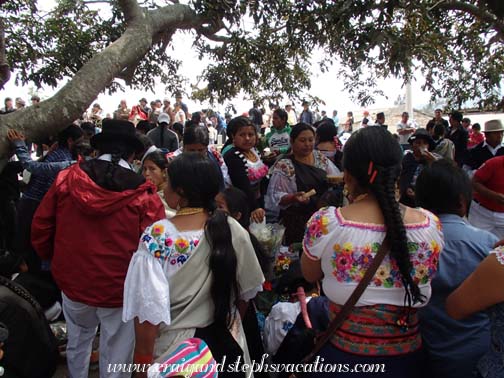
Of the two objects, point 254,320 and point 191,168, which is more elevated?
point 191,168

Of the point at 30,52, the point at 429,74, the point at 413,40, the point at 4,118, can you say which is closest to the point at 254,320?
the point at 4,118

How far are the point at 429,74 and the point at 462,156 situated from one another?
2.75 m

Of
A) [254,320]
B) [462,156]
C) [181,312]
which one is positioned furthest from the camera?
[462,156]

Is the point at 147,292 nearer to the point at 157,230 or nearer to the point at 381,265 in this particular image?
the point at 157,230

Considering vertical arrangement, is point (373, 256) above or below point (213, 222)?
below

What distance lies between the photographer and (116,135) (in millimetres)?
2787

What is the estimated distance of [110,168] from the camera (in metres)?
2.61

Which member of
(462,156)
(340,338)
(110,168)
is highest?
(110,168)

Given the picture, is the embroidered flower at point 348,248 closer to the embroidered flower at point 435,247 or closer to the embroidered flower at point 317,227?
the embroidered flower at point 317,227

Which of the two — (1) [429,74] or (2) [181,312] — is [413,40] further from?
(2) [181,312]

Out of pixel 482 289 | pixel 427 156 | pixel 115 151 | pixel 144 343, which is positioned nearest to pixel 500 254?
pixel 482 289

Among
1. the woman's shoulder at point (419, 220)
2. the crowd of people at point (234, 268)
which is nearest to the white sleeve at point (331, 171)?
the crowd of people at point (234, 268)

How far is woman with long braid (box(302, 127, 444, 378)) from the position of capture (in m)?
1.67

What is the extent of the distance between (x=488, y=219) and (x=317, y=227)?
12.4 feet
